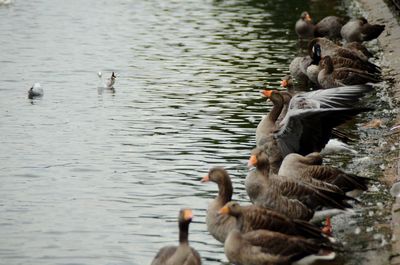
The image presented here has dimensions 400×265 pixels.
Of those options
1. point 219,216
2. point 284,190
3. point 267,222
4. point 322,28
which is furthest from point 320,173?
point 322,28

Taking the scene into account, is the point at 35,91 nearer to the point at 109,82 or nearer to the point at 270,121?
the point at 109,82

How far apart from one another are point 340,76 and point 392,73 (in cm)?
261

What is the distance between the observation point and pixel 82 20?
34.0 meters

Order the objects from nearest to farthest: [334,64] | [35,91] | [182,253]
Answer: [182,253]
[35,91]
[334,64]

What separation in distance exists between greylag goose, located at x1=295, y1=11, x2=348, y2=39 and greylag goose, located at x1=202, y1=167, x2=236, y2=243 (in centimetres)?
1774

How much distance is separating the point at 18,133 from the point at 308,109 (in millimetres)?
6317

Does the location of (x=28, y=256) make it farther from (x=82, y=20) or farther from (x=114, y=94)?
(x=82, y=20)

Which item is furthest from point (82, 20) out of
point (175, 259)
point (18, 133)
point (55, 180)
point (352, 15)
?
point (175, 259)

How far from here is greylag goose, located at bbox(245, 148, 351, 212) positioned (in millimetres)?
12492

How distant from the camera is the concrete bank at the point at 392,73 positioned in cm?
1266

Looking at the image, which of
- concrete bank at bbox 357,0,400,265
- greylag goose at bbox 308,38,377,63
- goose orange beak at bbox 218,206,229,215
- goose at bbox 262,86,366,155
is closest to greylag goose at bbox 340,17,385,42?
Result: concrete bank at bbox 357,0,400,265

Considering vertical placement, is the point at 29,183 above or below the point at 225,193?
below

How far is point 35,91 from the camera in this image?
21.6 metres

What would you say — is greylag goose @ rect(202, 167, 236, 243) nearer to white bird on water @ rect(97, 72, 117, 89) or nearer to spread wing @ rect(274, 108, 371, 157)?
spread wing @ rect(274, 108, 371, 157)
